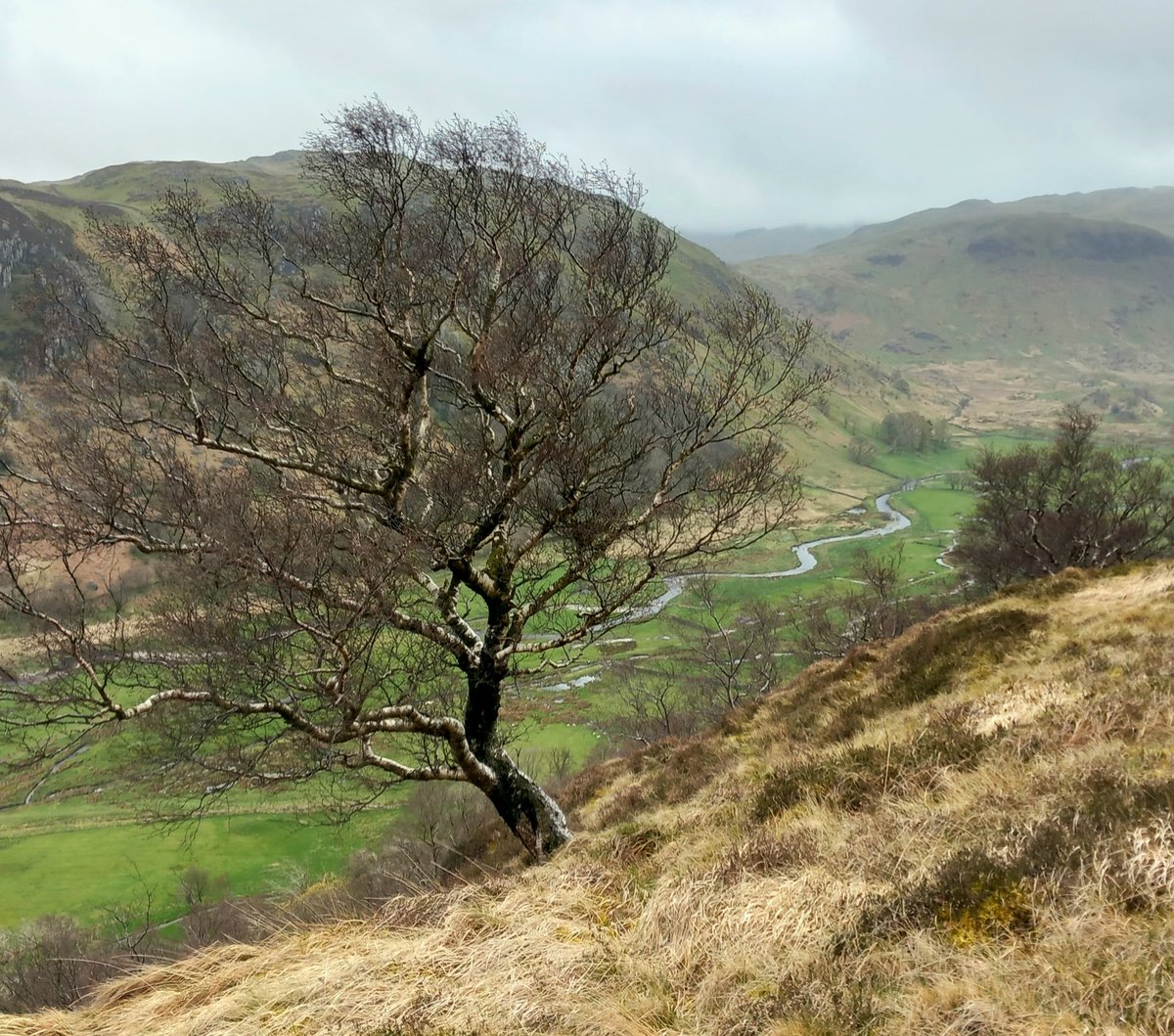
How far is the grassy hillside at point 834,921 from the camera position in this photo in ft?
11.6

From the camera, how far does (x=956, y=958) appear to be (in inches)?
146

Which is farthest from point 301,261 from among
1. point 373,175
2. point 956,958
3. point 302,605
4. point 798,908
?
point 956,958

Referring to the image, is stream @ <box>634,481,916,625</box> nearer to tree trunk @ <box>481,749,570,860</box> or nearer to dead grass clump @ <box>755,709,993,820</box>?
tree trunk @ <box>481,749,570,860</box>

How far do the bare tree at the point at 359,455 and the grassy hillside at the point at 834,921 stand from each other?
12.7 ft

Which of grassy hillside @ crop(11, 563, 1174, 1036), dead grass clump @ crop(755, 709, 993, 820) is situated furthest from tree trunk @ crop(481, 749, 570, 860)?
dead grass clump @ crop(755, 709, 993, 820)

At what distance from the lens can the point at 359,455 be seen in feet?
43.0

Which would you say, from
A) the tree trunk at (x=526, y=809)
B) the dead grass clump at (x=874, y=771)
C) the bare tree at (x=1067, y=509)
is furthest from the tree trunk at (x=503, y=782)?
the bare tree at (x=1067, y=509)

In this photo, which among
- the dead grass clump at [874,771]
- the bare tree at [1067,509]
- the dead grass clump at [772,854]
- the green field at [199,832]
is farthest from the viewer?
the green field at [199,832]

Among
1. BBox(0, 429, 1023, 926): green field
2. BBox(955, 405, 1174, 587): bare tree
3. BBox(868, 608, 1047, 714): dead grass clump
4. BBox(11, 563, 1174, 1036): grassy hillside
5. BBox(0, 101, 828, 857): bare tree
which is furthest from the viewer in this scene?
BBox(0, 429, 1023, 926): green field

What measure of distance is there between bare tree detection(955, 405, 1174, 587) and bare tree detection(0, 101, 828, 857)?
29966 mm

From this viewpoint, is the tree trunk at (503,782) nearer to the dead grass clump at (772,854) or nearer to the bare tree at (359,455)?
the bare tree at (359,455)

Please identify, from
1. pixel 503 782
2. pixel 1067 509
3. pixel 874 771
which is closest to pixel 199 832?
pixel 503 782

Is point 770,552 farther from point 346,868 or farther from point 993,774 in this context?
point 993,774

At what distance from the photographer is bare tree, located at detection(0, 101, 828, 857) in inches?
354
